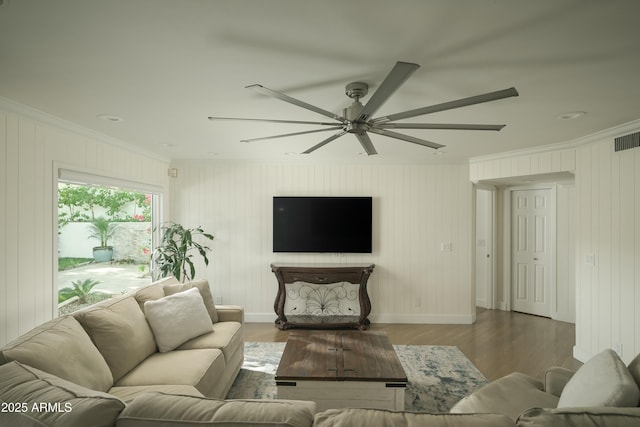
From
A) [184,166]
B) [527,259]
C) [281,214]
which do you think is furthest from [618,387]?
[184,166]

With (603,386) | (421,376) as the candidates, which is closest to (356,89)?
(603,386)

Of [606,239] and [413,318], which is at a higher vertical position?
[606,239]

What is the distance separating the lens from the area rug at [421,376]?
8.58 ft

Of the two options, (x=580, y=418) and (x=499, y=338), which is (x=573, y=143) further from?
(x=580, y=418)

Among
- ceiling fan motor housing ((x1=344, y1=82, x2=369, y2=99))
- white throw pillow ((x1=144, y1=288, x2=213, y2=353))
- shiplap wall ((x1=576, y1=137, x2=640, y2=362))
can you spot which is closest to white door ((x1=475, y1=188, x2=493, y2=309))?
shiplap wall ((x1=576, y1=137, x2=640, y2=362))

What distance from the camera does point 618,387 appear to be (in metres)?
1.34

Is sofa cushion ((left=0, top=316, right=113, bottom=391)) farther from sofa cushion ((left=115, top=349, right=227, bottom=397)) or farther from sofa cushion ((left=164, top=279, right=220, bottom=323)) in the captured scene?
sofa cushion ((left=164, top=279, right=220, bottom=323))

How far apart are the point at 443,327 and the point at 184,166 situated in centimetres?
450

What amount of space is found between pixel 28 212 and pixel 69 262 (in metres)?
0.71

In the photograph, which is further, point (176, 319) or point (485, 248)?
point (485, 248)

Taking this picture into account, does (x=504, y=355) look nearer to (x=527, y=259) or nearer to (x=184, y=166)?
(x=527, y=259)

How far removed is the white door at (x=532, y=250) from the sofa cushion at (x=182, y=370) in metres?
4.97

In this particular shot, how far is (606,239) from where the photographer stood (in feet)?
10.4

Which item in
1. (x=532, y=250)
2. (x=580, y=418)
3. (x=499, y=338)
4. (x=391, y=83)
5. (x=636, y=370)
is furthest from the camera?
(x=532, y=250)
